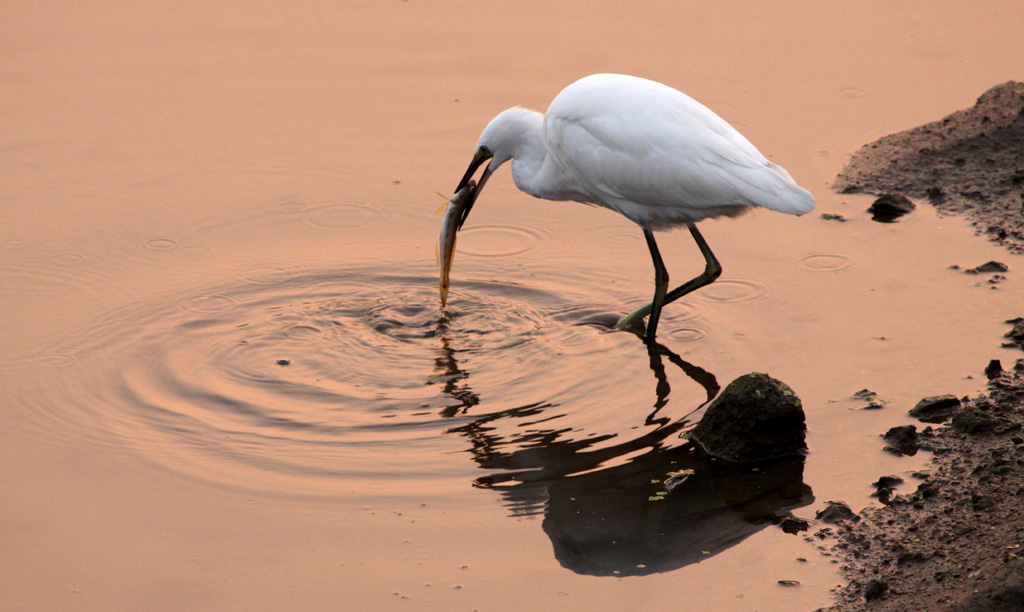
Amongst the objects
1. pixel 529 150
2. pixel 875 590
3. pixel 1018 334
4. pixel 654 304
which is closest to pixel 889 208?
pixel 1018 334

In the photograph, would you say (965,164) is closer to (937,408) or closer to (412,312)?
(937,408)

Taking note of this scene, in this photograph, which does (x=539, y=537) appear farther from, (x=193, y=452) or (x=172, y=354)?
(x=172, y=354)

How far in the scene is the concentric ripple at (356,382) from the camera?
17.5 feet

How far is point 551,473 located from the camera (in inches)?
204

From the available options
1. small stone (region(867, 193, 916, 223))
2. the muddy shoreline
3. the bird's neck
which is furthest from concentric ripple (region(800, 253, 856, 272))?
the bird's neck

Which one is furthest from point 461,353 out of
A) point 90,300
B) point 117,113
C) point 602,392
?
point 117,113

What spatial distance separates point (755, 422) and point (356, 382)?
6.96 feet

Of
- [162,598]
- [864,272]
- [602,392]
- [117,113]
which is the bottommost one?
[162,598]

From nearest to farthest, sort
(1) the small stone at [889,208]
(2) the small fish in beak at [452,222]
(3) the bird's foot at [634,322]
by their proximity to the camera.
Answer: (3) the bird's foot at [634,322]
(2) the small fish in beak at [452,222]
(1) the small stone at [889,208]

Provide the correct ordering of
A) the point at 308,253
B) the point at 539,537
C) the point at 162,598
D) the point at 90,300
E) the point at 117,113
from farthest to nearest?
the point at 117,113 < the point at 308,253 < the point at 90,300 < the point at 539,537 < the point at 162,598

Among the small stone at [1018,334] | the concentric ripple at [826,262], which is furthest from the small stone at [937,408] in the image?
the concentric ripple at [826,262]

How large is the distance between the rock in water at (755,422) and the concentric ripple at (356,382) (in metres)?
0.49

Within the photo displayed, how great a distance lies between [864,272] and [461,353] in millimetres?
2643

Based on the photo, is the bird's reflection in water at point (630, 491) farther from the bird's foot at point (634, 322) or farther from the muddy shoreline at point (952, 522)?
the bird's foot at point (634, 322)
